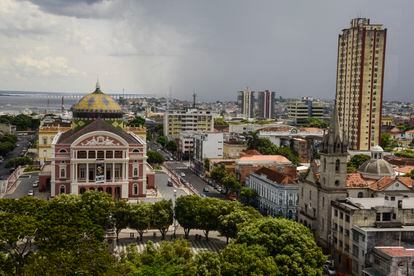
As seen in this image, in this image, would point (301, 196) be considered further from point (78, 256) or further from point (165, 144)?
point (165, 144)

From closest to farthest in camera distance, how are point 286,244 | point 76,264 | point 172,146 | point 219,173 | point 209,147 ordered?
point 76,264 → point 286,244 → point 219,173 → point 209,147 → point 172,146

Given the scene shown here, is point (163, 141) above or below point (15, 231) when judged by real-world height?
below

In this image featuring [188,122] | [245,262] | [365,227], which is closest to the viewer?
[245,262]

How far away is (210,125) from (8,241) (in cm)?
11305

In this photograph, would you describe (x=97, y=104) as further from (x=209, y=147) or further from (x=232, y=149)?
(x=232, y=149)

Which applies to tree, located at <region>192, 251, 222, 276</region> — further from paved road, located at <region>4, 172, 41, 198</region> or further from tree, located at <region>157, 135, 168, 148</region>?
→ tree, located at <region>157, 135, 168, 148</region>

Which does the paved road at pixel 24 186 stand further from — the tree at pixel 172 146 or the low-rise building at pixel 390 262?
the low-rise building at pixel 390 262

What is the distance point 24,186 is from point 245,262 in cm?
5573

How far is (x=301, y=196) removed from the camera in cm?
6369

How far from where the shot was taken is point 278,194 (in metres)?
71.4

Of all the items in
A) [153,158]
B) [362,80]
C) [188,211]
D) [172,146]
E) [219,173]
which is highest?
[362,80]

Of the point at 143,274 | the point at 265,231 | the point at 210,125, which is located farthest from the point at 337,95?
the point at 143,274

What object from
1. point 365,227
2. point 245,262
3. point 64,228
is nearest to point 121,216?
point 64,228

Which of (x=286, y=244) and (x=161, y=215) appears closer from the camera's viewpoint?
(x=286, y=244)
